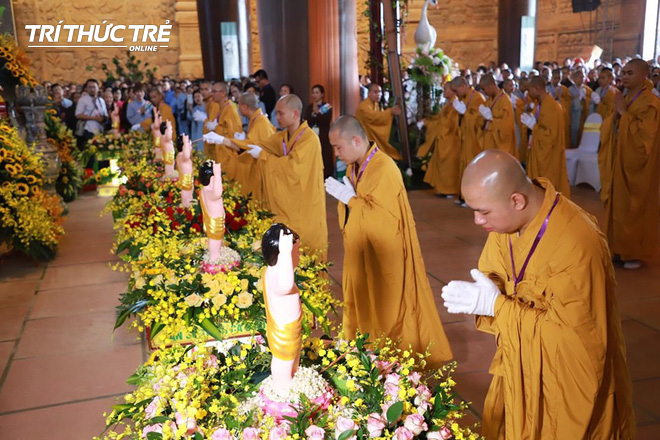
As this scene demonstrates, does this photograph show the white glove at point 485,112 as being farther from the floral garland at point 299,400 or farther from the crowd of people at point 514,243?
the floral garland at point 299,400

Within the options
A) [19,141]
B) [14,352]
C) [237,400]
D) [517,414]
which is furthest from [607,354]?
[19,141]

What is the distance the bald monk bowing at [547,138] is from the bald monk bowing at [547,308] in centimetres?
635

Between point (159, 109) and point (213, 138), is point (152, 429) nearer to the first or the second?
point (213, 138)

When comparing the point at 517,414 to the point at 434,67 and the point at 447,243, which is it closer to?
the point at 447,243

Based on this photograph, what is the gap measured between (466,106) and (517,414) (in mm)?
7886

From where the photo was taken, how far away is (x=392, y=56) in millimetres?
10000

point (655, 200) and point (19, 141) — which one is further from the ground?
point (19, 141)

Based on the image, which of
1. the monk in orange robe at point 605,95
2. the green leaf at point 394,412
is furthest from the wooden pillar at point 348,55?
the green leaf at point 394,412

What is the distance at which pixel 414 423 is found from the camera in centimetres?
183

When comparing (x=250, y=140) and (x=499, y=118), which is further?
(x=499, y=118)

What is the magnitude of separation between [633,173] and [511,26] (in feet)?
42.7

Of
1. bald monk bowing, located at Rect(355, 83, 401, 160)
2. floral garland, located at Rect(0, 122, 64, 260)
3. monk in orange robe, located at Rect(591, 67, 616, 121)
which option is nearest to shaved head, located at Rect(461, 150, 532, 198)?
floral garland, located at Rect(0, 122, 64, 260)

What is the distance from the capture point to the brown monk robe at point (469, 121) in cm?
945

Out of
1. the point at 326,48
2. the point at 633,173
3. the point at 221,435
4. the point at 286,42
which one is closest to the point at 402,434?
the point at 221,435
